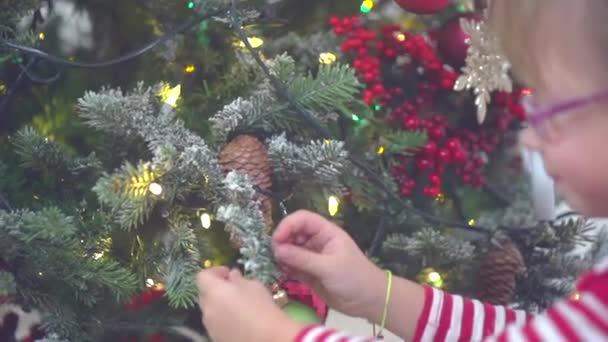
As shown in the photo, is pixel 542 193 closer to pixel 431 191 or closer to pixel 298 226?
pixel 431 191

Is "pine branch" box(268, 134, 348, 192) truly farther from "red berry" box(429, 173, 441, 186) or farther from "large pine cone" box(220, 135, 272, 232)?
"red berry" box(429, 173, 441, 186)

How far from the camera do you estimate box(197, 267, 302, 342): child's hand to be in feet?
1.84

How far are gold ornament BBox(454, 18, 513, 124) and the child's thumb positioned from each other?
0.27 m

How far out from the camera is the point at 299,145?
771mm

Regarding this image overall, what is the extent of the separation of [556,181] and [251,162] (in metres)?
0.25

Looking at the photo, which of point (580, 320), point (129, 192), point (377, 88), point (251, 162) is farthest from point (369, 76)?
point (580, 320)

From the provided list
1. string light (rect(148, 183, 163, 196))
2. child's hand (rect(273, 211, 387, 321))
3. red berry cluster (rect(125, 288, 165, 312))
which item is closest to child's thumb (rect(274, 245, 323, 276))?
child's hand (rect(273, 211, 387, 321))

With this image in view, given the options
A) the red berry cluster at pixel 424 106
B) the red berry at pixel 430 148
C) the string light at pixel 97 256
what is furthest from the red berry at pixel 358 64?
the string light at pixel 97 256

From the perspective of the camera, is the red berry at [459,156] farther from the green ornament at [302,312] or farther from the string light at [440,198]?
the green ornament at [302,312]

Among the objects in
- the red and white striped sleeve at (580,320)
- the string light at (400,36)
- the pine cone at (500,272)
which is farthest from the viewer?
the string light at (400,36)

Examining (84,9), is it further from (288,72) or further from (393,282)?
(393,282)

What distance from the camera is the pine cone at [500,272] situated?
2.71 feet

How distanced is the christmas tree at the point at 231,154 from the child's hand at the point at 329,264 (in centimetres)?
2

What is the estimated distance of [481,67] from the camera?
32.5 inches
